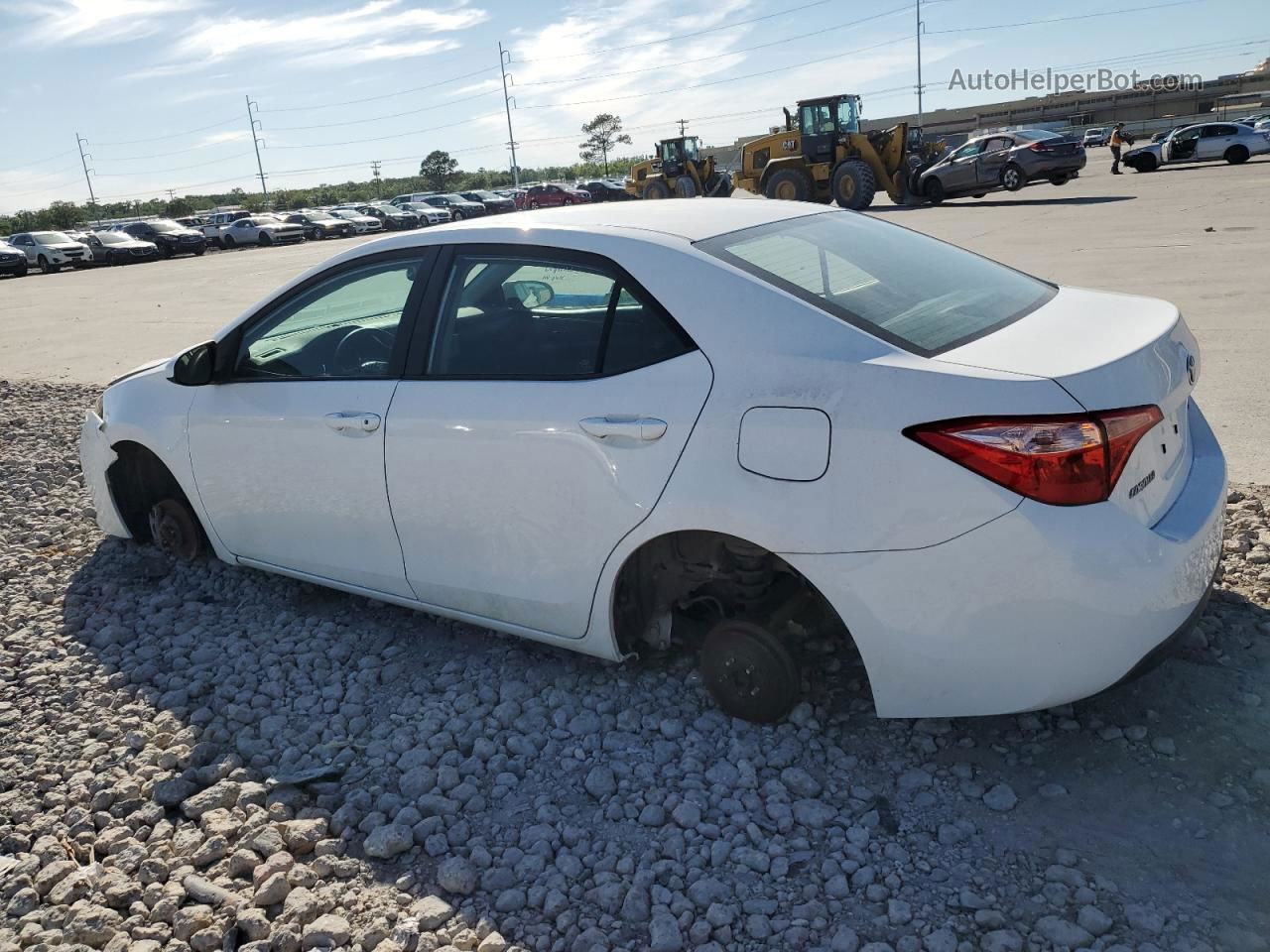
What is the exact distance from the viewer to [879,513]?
2594mm

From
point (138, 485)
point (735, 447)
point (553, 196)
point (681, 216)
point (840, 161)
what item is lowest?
point (138, 485)

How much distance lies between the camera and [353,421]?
11.9 feet

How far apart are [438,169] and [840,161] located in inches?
3344

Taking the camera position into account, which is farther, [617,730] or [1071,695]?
[617,730]

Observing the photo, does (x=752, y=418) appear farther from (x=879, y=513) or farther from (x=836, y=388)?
(x=879, y=513)

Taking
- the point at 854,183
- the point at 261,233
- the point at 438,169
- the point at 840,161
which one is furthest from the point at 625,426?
the point at 438,169

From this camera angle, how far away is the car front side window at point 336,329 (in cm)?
372

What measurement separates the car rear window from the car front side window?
126 cm

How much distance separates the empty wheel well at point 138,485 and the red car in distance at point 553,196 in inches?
1627

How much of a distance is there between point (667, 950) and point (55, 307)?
2222 centimetres

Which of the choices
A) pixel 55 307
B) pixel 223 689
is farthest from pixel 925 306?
pixel 55 307

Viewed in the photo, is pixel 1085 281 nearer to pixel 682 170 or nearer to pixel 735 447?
pixel 735 447

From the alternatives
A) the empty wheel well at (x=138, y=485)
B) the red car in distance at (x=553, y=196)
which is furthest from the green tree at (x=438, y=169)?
the empty wheel well at (x=138, y=485)

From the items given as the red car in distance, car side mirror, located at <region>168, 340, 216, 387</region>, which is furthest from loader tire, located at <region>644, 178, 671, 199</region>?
car side mirror, located at <region>168, 340, 216, 387</region>
